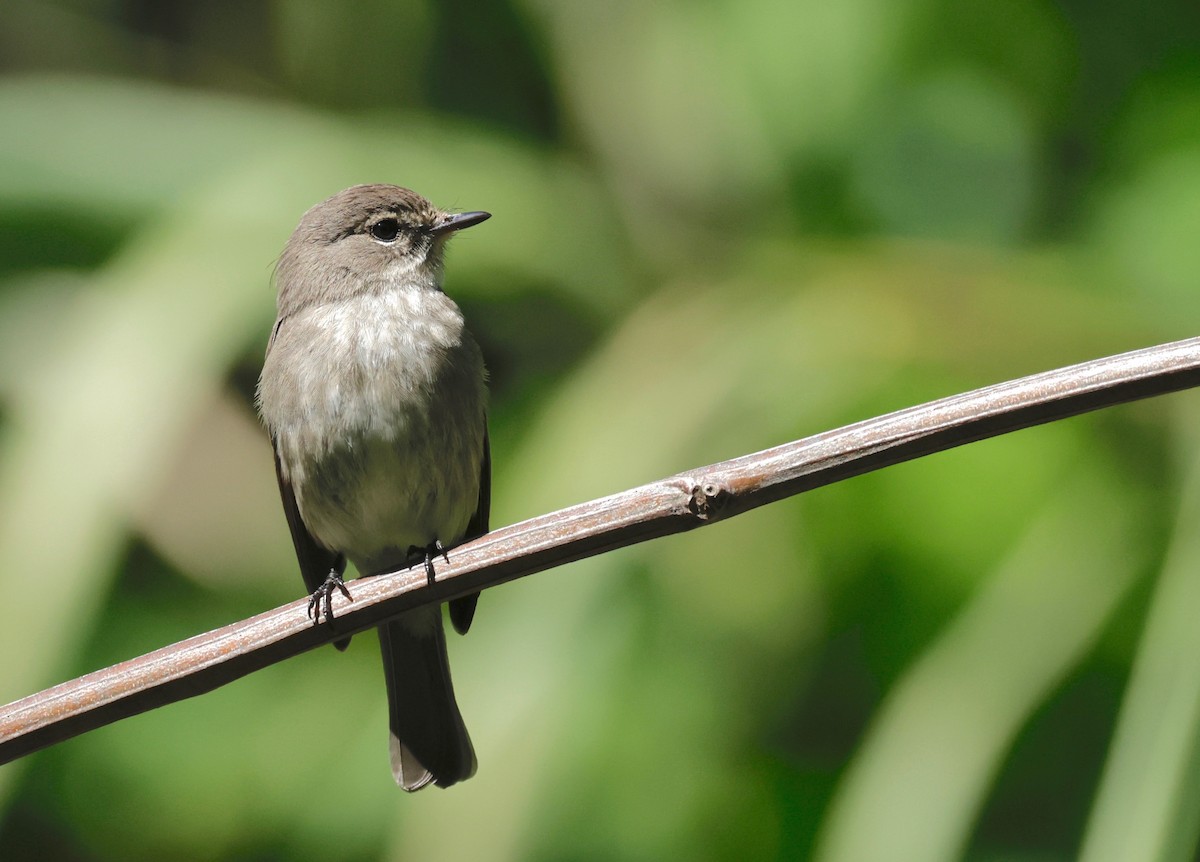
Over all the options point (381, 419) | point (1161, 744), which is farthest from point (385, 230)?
point (1161, 744)

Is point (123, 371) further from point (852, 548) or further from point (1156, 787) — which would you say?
point (1156, 787)

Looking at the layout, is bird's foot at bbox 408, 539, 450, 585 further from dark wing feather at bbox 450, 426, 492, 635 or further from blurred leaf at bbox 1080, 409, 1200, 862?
blurred leaf at bbox 1080, 409, 1200, 862

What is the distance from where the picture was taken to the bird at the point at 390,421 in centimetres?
313

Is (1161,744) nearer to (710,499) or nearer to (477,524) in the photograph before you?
(710,499)

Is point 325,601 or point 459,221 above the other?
point 459,221

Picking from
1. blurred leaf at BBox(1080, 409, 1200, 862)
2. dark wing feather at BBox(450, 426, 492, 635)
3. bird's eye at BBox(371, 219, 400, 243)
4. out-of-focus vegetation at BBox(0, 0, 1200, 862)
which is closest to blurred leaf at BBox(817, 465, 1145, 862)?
out-of-focus vegetation at BBox(0, 0, 1200, 862)

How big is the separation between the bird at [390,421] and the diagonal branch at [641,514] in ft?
2.81

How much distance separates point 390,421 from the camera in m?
3.11

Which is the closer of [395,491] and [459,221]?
[395,491]

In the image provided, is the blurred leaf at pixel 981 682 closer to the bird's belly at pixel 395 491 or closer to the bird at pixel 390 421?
the bird at pixel 390 421

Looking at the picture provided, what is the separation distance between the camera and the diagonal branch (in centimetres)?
183

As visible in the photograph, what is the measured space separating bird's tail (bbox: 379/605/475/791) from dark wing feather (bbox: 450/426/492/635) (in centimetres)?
7

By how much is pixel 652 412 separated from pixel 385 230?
0.91 metres

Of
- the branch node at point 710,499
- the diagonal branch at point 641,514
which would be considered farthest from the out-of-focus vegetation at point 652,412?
the branch node at point 710,499
